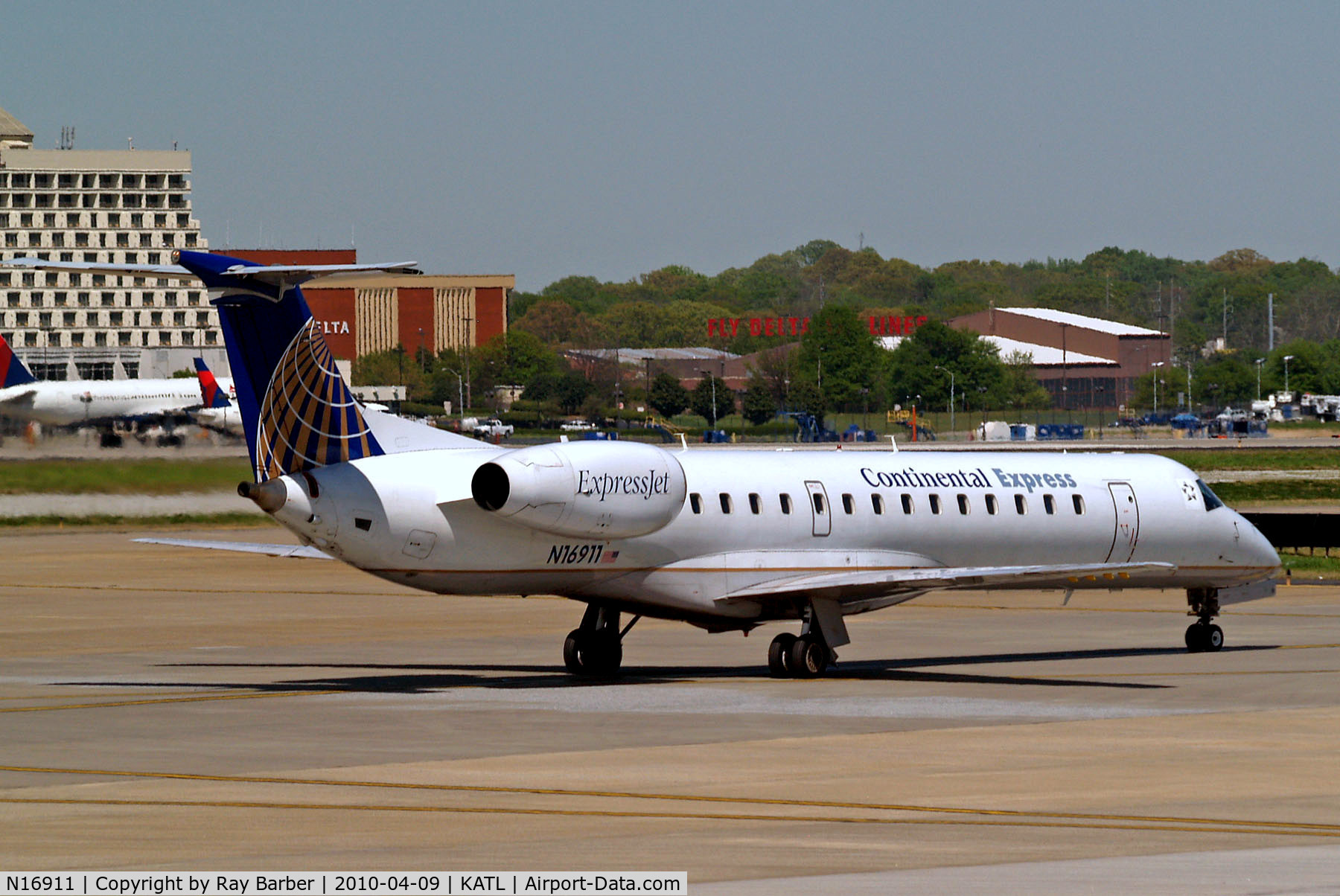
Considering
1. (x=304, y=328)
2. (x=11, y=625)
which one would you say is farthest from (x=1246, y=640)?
(x=11, y=625)

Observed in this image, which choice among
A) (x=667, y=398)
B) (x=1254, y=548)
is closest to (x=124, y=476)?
(x=1254, y=548)

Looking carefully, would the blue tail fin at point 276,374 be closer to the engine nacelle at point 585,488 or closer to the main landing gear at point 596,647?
the engine nacelle at point 585,488

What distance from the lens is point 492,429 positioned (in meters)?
124

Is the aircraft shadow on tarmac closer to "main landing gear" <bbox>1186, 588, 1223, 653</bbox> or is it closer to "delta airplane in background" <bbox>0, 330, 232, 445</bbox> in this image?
"main landing gear" <bbox>1186, 588, 1223, 653</bbox>

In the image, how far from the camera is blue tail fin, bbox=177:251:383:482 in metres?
24.5

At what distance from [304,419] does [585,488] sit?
3.75m

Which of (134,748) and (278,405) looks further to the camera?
(278,405)

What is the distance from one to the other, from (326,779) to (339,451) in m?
7.59

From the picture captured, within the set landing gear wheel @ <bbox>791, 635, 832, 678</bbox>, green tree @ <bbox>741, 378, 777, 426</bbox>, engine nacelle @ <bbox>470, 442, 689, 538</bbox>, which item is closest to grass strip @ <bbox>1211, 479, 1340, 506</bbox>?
landing gear wheel @ <bbox>791, 635, 832, 678</bbox>

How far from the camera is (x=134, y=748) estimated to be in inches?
787

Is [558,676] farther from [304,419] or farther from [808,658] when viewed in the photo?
[304,419]

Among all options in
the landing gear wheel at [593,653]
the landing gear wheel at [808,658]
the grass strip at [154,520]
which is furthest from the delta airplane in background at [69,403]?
the landing gear wheel at [808,658]

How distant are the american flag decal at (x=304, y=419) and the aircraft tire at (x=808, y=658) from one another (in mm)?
6798

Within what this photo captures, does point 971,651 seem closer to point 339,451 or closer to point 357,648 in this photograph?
point 357,648
